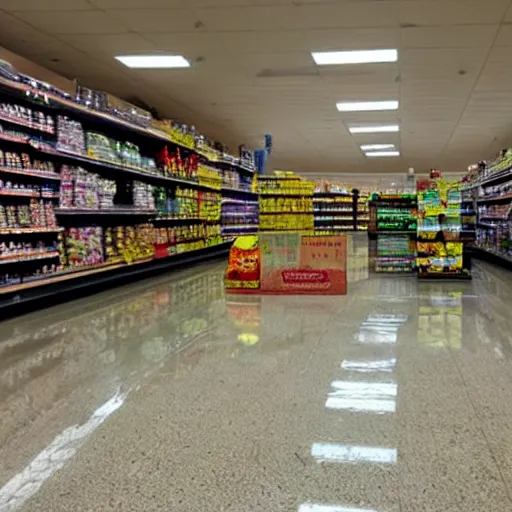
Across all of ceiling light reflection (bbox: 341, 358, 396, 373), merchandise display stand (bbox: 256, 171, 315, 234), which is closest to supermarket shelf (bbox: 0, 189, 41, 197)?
ceiling light reflection (bbox: 341, 358, 396, 373)

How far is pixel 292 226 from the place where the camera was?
1599cm

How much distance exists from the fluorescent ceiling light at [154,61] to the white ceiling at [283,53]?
0.18 meters

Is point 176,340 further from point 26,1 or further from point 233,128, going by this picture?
point 233,128

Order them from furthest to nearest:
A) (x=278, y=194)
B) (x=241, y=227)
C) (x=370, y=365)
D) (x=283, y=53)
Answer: (x=278, y=194), (x=241, y=227), (x=283, y=53), (x=370, y=365)

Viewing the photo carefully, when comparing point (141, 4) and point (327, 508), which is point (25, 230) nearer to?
point (141, 4)

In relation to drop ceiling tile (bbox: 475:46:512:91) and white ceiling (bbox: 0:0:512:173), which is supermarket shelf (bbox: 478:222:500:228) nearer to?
white ceiling (bbox: 0:0:512:173)

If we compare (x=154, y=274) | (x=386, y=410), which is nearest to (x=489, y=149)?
(x=154, y=274)

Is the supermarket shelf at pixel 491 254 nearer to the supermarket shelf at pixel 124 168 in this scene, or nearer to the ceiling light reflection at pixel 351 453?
the supermarket shelf at pixel 124 168

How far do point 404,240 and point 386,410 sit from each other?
661 centimetres

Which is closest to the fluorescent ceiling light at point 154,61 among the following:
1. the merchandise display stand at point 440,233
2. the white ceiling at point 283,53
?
the white ceiling at point 283,53

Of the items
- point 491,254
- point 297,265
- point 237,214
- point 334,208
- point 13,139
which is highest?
point 13,139

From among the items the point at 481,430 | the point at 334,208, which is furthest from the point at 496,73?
the point at 334,208

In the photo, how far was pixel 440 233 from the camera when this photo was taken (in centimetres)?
779

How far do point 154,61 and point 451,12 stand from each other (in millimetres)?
4216
